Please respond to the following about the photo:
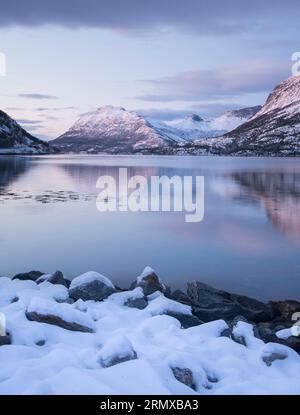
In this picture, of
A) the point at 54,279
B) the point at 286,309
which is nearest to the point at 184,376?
the point at 286,309

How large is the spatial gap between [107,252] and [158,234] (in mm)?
4748

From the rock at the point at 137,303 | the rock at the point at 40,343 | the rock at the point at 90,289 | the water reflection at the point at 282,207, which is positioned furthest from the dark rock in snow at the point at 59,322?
the water reflection at the point at 282,207

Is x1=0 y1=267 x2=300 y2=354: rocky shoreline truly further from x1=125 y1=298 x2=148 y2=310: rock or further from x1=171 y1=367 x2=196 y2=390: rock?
x1=171 y1=367 x2=196 y2=390: rock

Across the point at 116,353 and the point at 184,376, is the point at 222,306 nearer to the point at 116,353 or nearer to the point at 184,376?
the point at 184,376

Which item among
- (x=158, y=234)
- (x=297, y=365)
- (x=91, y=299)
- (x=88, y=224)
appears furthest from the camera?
(x=88, y=224)

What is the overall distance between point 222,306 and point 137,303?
88.1 inches

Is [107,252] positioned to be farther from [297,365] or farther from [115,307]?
[297,365]

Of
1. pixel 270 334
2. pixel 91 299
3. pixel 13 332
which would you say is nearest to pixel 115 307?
pixel 91 299

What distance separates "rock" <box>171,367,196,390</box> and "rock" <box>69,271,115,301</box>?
488 centimetres

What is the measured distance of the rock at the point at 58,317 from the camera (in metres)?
10.2

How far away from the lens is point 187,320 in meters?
11.3

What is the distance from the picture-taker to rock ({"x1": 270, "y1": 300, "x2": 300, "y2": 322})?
1226cm

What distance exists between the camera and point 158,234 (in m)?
24.8

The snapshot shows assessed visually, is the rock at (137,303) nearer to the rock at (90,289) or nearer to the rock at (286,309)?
the rock at (90,289)
